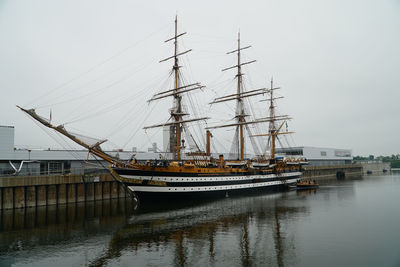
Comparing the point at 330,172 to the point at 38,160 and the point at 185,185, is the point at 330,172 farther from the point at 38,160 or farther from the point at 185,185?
the point at 38,160

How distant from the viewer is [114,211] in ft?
94.8

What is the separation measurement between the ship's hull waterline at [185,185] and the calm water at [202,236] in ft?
7.70

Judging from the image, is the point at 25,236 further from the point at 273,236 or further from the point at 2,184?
the point at 273,236

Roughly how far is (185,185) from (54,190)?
582 inches

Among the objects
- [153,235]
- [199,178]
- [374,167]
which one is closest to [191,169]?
[199,178]

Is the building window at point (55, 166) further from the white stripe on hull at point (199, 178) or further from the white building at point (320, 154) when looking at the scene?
the white building at point (320, 154)

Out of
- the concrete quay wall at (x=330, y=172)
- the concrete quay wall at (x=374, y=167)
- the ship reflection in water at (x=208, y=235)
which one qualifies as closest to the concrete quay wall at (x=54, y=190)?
the ship reflection in water at (x=208, y=235)

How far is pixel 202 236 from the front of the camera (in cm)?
1842

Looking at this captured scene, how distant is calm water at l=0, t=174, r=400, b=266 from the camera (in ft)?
47.3

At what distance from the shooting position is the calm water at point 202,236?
14.4 meters

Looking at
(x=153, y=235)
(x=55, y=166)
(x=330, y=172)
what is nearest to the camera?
(x=153, y=235)

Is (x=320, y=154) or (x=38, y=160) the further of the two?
(x=320, y=154)

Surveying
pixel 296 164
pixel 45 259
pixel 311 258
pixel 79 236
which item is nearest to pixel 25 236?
pixel 79 236

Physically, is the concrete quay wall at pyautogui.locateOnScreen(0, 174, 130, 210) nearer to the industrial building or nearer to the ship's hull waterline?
the industrial building
